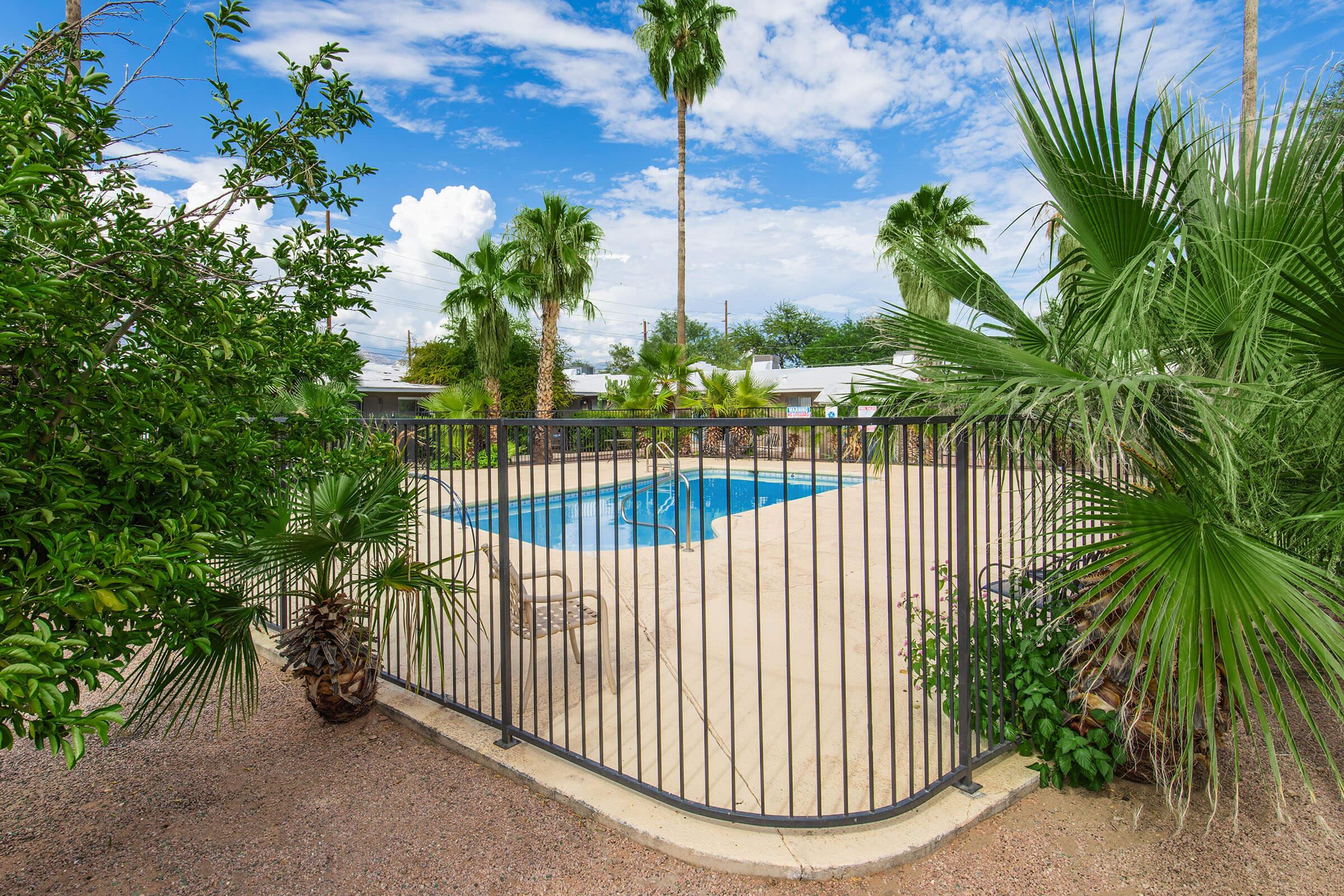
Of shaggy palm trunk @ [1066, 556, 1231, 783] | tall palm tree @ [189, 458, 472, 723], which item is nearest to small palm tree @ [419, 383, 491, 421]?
tall palm tree @ [189, 458, 472, 723]

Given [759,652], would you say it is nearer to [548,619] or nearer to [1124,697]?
[548,619]

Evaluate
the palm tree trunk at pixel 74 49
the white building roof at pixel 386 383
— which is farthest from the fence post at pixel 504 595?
the white building roof at pixel 386 383

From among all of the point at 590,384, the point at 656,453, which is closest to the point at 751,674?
the point at 656,453

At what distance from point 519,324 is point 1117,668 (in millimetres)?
17863

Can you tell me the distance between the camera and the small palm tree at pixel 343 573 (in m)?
2.81

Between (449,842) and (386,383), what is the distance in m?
26.1

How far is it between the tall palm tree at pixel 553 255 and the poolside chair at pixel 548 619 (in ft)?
42.2

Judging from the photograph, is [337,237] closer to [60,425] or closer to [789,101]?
[60,425]

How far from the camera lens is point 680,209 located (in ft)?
63.4

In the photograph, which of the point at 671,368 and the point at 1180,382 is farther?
the point at 671,368

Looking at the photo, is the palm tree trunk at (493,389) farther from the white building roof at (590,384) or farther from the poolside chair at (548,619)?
the white building roof at (590,384)

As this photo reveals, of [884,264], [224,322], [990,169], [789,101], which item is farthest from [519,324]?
[224,322]

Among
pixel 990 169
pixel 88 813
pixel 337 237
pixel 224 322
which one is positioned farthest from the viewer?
pixel 990 169

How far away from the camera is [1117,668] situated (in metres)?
2.72
